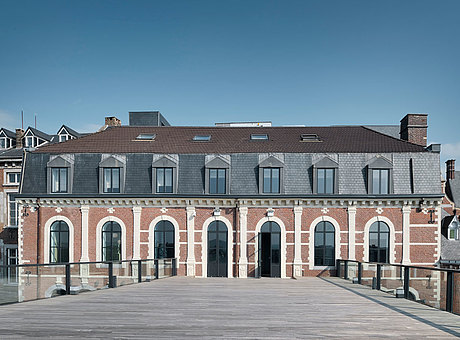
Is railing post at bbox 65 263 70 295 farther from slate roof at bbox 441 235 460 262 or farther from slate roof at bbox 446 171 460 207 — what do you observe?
slate roof at bbox 446 171 460 207

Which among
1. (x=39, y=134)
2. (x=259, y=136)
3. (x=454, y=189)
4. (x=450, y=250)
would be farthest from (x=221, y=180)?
(x=454, y=189)

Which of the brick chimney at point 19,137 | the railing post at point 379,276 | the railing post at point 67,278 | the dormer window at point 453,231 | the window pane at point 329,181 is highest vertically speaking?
the brick chimney at point 19,137

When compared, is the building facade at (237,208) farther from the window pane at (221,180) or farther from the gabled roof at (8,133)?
the gabled roof at (8,133)

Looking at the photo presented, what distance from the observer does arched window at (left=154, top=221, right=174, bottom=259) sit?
20.2 m

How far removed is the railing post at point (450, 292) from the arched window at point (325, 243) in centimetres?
1175

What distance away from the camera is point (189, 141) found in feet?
73.8

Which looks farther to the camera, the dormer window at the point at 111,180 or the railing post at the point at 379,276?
the dormer window at the point at 111,180

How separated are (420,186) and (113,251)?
1796 cm

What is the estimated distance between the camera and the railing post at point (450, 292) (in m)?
7.87

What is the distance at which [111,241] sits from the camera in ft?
66.7

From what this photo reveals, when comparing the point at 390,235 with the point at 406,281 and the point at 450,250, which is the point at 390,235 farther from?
the point at 406,281

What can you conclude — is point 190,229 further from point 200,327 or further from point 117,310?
point 200,327

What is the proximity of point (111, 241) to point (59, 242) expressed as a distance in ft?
10.3

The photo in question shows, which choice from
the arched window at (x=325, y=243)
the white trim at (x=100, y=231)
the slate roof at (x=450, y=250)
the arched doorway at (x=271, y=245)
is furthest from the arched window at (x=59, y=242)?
the slate roof at (x=450, y=250)
